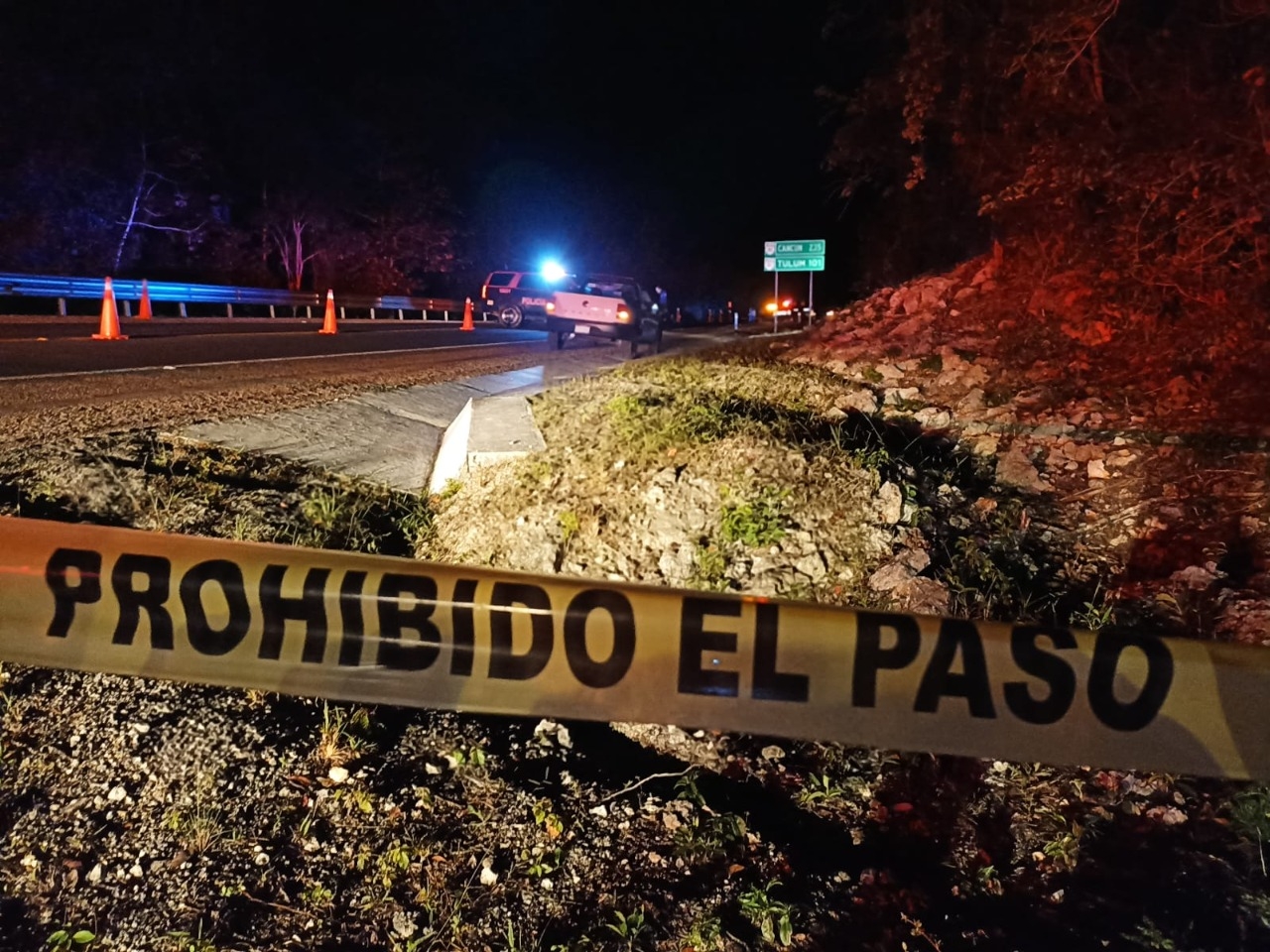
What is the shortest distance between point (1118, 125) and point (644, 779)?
8.30 m

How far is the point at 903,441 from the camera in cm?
635

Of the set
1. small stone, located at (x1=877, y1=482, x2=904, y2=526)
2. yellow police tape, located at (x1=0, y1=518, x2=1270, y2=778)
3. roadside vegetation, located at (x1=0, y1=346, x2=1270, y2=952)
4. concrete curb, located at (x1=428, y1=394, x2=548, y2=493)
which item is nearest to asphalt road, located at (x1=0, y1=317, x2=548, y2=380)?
concrete curb, located at (x1=428, y1=394, x2=548, y2=493)

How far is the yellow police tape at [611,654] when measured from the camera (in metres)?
2.41

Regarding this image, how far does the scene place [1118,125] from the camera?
866 cm

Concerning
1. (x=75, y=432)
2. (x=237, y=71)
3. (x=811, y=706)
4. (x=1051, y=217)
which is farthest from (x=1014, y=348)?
(x=237, y=71)

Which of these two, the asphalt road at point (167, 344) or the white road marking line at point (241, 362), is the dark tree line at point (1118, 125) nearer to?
the white road marking line at point (241, 362)

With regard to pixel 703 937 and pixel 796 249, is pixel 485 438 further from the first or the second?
pixel 796 249

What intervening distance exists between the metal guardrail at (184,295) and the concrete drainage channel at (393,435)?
1313 cm

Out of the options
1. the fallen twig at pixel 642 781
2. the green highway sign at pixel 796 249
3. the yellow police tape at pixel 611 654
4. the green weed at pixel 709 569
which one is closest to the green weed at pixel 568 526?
the green weed at pixel 709 569

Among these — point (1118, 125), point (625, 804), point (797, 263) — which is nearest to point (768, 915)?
point (625, 804)

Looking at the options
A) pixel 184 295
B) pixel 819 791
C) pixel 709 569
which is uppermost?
pixel 184 295

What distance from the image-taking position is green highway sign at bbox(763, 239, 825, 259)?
2580 centimetres

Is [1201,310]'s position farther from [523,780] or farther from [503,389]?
[523,780]

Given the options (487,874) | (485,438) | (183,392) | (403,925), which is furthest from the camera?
(183,392)
